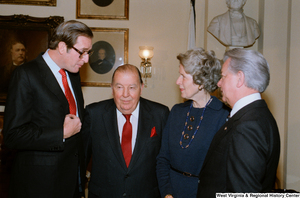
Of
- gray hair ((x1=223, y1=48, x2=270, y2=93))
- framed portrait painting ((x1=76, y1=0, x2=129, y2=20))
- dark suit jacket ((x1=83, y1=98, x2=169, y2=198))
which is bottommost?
dark suit jacket ((x1=83, y1=98, x2=169, y2=198))

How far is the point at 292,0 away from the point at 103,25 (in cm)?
311

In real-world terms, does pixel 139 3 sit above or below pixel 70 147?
above

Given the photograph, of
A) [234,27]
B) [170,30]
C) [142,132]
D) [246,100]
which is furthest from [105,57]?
[246,100]

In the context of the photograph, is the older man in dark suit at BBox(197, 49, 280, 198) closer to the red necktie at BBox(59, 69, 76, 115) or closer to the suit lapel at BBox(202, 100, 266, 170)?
the suit lapel at BBox(202, 100, 266, 170)

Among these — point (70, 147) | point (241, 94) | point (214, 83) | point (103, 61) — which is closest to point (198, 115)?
point (214, 83)

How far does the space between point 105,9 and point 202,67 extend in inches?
130

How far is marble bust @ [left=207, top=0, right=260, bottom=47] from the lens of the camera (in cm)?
400

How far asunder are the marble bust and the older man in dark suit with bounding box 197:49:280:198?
2605 mm

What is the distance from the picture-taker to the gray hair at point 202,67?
2.00m

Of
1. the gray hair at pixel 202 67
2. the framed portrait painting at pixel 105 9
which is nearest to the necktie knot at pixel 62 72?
the gray hair at pixel 202 67

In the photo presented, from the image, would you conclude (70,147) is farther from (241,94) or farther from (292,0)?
(292,0)

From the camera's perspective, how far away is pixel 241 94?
148 centimetres

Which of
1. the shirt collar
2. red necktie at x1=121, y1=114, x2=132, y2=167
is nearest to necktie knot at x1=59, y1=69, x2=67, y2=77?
red necktie at x1=121, y1=114, x2=132, y2=167

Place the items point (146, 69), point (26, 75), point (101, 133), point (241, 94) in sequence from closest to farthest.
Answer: point (241, 94)
point (26, 75)
point (101, 133)
point (146, 69)
